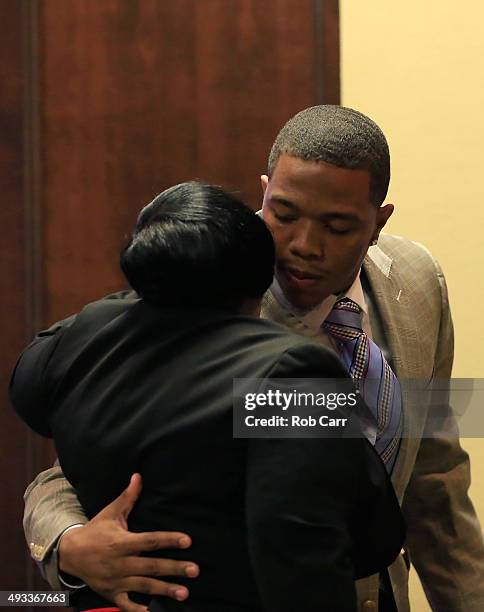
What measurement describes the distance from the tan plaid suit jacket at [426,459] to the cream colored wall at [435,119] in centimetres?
95

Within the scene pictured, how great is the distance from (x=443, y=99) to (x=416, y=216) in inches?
11.2

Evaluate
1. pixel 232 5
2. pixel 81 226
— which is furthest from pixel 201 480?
pixel 232 5

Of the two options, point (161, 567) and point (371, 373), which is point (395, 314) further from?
point (161, 567)

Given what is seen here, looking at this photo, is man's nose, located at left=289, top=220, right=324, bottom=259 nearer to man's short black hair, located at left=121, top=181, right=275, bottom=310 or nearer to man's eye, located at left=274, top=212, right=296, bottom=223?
man's eye, located at left=274, top=212, right=296, bottom=223

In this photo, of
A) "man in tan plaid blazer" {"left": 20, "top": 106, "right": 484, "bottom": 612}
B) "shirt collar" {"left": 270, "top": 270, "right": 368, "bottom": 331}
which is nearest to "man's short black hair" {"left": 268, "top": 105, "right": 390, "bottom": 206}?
"man in tan plaid blazer" {"left": 20, "top": 106, "right": 484, "bottom": 612}

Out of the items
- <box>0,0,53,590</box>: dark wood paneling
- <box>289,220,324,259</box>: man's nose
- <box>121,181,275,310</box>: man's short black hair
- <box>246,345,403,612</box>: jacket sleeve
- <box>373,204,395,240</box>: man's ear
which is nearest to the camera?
<box>246,345,403,612</box>: jacket sleeve

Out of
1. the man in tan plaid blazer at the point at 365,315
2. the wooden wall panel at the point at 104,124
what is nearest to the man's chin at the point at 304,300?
the man in tan plaid blazer at the point at 365,315

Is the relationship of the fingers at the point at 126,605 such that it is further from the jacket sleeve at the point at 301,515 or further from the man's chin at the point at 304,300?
the man's chin at the point at 304,300

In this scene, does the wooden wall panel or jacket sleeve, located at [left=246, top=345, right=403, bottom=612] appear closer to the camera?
jacket sleeve, located at [left=246, top=345, right=403, bottom=612]

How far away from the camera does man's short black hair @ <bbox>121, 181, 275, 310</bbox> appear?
1.07m

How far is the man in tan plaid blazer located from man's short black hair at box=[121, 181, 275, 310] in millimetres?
227

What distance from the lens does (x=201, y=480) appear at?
102 cm

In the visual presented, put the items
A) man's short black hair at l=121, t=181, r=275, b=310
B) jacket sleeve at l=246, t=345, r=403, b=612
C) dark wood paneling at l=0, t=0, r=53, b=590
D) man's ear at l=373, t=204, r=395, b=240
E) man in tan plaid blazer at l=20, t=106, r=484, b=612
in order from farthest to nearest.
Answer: dark wood paneling at l=0, t=0, r=53, b=590 < man's ear at l=373, t=204, r=395, b=240 < man in tan plaid blazer at l=20, t=106, r=484, b=612 < man's short black hair at l=121, t=181, r=275, b=310 < jacket sleeve at l=246, t=345, r=403, b=612

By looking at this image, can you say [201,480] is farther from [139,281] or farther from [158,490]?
[139,281]
